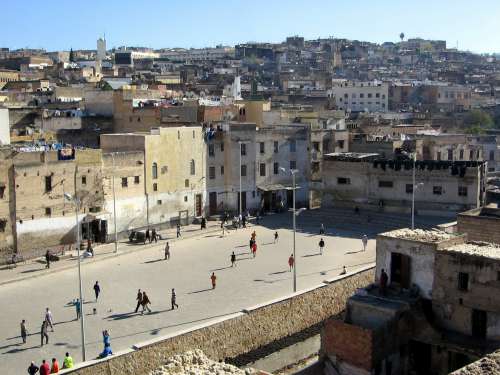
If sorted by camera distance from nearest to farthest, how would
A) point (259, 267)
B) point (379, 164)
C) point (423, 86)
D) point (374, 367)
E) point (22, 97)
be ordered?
point (374, 367)
point (259, 267)
point (379, 164)
point (22, 97)
point (423, 86)

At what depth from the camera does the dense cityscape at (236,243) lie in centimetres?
2481

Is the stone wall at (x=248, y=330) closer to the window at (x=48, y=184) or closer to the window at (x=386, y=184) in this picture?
the window at (x=48, y=184)

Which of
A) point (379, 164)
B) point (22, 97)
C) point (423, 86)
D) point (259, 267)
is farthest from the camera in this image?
point (423, 86)

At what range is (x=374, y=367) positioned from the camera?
2431 cm

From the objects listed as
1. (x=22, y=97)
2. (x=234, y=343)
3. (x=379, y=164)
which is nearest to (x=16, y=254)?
(x=234, y=343)

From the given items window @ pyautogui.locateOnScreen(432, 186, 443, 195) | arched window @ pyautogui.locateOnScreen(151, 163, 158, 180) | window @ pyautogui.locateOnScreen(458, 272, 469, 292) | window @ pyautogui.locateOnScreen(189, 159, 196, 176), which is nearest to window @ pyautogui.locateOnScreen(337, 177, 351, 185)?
window @ pyautogui.locateOnScreen(432, 186, 443, 195)

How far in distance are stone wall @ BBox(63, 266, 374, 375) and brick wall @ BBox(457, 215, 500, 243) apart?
437 centimetres

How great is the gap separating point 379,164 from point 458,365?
84.4 ft

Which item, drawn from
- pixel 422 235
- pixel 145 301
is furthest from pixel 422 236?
pixel 145 301

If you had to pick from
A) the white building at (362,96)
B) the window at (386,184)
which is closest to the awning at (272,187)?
the window at (386,184)

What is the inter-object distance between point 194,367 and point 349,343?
10.3 m

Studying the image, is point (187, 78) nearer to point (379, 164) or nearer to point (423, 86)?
point (423, 86)

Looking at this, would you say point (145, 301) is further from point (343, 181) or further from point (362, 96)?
point (362, 96)

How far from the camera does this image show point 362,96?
109 meters
